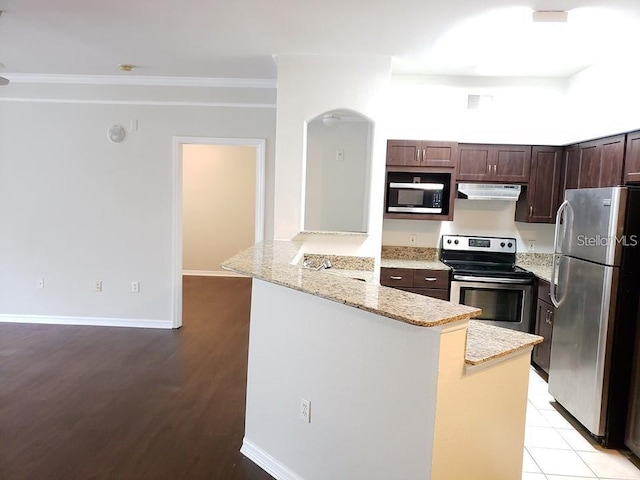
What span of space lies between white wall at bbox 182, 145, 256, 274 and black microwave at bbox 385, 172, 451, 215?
3.82 meters

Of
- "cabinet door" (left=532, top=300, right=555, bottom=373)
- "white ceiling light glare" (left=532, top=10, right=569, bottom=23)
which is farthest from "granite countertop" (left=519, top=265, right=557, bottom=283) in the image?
"white ceiling light glare" (left=532, top=10, right=569, bottom=23)

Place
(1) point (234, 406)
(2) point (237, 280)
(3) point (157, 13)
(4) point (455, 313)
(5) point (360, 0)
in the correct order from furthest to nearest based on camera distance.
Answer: (2) point (237, 280) < (1) point (234, 406) < (3) point (157, 13) < (5) point (360, 0) < (4) point (455, 313)

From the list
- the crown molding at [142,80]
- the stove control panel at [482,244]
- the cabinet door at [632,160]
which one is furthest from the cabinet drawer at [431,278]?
the crown molding at [142,80]

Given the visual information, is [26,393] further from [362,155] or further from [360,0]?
[360,0]

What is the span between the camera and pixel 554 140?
13.7ft

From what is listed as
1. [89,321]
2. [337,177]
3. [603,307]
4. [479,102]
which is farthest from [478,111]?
[89,321]

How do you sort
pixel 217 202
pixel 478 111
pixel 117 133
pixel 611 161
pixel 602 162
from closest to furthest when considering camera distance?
pixel 611 161
pixel 602 162
pixel 478 111
pixel 117 133
pixel 217 202

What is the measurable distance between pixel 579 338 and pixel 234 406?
2415 millimetres

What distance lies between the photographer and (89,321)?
4.77 metres

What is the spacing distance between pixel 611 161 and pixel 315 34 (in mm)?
2459

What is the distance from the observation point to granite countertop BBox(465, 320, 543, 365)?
157 centimetres

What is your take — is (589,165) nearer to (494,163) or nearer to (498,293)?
(494,163)

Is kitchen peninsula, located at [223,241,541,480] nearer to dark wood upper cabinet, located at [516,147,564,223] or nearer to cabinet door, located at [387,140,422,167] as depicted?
cabinet door, located at [387,140,422,167]

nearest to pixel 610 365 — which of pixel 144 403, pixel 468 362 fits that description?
pixel 468 362
